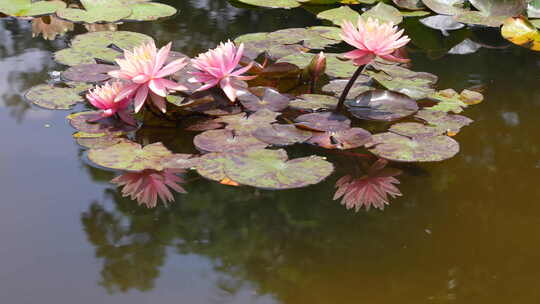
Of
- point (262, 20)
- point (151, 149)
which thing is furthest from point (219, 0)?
point (151, 149)

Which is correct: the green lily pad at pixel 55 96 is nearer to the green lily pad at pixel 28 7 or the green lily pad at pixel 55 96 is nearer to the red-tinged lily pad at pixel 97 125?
the red-tinged lily pad at pixel 97 125

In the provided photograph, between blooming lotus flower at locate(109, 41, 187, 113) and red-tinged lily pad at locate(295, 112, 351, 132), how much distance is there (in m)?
0.47

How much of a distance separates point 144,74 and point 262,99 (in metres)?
0.50

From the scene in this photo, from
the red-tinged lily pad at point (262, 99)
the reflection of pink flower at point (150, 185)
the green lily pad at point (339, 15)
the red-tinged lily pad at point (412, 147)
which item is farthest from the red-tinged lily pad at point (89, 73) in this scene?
the green lily pad at point (339, 15)

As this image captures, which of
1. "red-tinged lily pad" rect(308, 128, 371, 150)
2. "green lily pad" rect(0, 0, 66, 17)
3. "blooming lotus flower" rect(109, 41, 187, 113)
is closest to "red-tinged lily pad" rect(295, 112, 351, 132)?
"red-tinged lily pad" rect(308, 128, 371, 150)

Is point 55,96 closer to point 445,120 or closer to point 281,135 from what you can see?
point 281,135

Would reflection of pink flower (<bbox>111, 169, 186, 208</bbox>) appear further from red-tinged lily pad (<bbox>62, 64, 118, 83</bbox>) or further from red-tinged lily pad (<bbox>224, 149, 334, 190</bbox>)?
red-tinged lily pad (<bbox>62, 64, 118, 83</bbox>)

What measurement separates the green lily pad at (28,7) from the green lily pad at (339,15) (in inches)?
58.9

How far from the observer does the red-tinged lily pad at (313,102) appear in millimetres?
2354

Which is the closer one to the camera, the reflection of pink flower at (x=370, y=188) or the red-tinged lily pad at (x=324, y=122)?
the reflection of pink flower at (x=370, y=188)

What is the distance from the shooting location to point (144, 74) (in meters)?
2.07

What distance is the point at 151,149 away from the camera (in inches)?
81.6

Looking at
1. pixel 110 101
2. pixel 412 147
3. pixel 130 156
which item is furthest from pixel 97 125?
pixel 412 147

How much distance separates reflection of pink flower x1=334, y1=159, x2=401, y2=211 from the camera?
1.85 m
